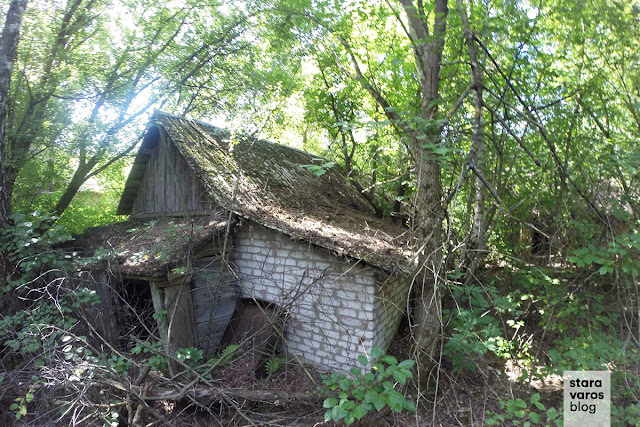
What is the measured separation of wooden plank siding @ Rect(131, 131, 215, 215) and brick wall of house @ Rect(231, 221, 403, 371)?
1.42 m

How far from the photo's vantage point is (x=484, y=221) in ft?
20.6

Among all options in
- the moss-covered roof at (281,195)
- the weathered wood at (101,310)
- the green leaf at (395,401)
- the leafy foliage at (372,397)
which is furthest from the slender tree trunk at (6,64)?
the green leaf at (395,401)

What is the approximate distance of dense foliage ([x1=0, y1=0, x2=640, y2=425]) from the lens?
4.07 m

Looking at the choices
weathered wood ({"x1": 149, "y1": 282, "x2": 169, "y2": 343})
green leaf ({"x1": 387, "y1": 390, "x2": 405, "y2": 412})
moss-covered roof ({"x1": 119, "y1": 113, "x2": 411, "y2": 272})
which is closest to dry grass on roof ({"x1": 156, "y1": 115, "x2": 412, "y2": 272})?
moss-covered roof ({"x1": 119, "y1": 113, "x2": 411, "y2": 272})

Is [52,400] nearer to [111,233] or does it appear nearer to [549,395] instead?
[111,233]

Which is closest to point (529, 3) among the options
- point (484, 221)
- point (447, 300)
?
point (484, 221)

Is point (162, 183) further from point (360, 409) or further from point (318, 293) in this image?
point (360, 409)

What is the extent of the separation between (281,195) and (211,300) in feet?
7.94

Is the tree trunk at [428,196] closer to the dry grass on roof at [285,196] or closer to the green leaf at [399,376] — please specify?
the dry grass on roof at [285,196]

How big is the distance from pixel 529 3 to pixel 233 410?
730 cm

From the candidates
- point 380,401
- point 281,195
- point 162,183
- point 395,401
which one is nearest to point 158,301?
point 281,195

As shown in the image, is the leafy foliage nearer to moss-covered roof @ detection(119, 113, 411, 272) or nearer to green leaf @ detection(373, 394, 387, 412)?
green leaf @ detection(373, 394, 387, 412)

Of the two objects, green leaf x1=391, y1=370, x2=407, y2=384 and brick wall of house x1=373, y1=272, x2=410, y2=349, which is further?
brick wall of house x1=373, y1=272, x2=410, y2=349

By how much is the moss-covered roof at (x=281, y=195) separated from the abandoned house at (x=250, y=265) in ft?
0.11
